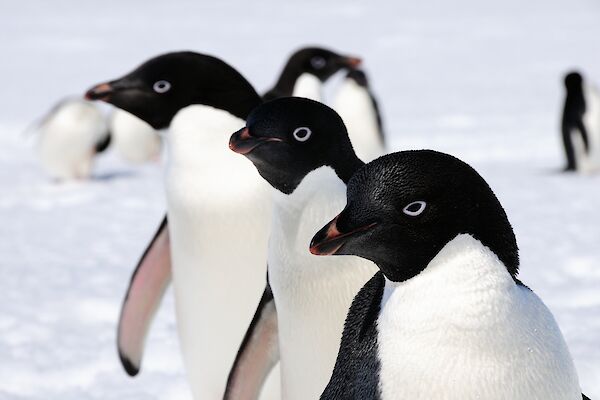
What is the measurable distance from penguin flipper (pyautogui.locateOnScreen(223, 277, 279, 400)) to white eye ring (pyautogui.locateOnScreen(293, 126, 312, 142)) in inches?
14.0

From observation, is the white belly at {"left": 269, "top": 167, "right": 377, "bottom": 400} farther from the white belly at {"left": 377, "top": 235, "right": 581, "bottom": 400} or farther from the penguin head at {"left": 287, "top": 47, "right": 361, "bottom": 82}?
the penguin head at {"left": 287, "top": 47, "right": 361, "bottom": 82}

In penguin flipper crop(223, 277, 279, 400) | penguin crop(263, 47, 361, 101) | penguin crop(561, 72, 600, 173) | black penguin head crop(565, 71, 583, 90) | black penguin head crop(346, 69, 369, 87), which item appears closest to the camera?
penguin flipper crop(223, 277, 279, 400)

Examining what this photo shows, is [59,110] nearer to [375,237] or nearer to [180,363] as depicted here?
[180,363]

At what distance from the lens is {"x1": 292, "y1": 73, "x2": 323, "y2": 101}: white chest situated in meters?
5.64

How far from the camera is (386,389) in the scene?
1.61 meters

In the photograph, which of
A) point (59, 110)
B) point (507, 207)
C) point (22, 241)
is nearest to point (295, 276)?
point (22, 241)

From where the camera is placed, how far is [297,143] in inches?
83.5

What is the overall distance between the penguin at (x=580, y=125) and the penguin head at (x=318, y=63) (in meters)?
2.87

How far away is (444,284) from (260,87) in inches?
538

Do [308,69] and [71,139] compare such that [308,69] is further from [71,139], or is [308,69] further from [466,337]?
[466,337]

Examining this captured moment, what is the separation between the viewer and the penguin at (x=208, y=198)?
8.59 feet

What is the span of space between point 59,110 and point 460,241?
7265 mm

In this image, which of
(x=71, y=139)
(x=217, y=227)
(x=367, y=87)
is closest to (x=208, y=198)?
(x=217, y=227)

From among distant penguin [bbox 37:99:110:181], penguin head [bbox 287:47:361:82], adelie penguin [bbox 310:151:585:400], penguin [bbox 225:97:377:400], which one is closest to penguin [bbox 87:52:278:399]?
penguin [bbox 225:97:377:400]
